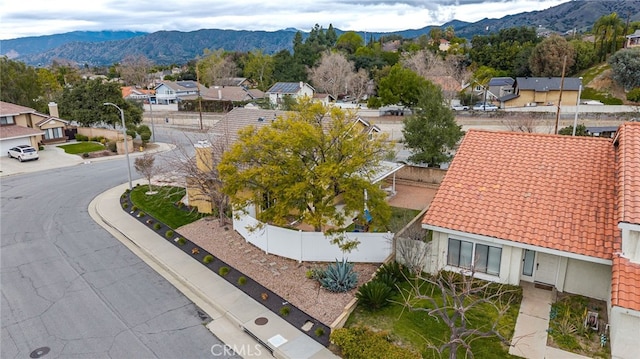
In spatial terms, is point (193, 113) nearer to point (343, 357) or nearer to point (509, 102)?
point (509, 102)

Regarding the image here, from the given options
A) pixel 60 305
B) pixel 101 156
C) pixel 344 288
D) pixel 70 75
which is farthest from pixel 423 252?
pixel 70 75

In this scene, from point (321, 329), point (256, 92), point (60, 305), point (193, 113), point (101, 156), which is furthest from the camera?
point (256, 92)

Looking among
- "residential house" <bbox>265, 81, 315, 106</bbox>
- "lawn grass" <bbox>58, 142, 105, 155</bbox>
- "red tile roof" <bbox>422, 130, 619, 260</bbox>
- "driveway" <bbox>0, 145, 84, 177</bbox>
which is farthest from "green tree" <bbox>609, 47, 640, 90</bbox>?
"driveway" <bbox>0, 145, 84, 177</bbox>

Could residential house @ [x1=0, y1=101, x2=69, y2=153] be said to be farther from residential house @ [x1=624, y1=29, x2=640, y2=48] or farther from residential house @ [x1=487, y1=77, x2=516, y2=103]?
residential house @ [x1=624, y1=29, x2=640, y2=48]

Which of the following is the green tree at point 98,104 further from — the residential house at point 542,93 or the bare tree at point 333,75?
the residential house at point 542,93

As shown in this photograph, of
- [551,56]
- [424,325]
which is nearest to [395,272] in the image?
[424,325]

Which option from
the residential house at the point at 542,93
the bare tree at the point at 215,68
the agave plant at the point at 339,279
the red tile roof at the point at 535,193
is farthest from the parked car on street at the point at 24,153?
the residential house at the point at 542,93

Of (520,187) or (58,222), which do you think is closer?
(520,187)

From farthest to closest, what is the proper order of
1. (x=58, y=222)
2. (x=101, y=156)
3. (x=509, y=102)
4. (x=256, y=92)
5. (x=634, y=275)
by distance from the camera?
(x=256, y=92) → (x=509, y=102) → (x=101, y=156) → (x=58, y=222) → (x=634, y=275)
